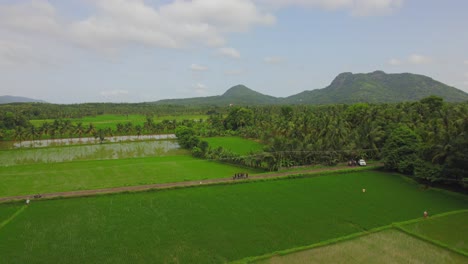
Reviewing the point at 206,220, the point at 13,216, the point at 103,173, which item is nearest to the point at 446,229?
the point at 206,220

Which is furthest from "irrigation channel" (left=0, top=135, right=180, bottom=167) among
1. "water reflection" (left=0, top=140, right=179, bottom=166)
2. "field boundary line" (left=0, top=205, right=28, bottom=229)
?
"field boundary line" (left=0, top=205, right=28, bottom=229)

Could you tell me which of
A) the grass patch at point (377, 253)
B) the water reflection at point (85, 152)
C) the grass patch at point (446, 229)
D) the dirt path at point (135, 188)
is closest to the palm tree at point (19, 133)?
the water reflection at point (85, 152)

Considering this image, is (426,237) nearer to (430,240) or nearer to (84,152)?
(430,240)

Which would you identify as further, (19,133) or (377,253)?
(19,133)

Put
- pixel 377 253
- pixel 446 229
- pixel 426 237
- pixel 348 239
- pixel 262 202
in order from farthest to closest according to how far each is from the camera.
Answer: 1. pixel 262 202
2. pixel 446 229
3. pixel 426 237
4. pixel 348 239
5. pixel 377 253

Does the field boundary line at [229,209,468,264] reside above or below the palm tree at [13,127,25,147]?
below

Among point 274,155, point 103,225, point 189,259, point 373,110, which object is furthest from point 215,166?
point 373,110

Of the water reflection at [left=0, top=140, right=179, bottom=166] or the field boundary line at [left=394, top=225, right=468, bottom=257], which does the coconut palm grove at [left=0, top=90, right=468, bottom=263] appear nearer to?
the field boundary line at [left=394, top=225, right=468, bottom=257]
